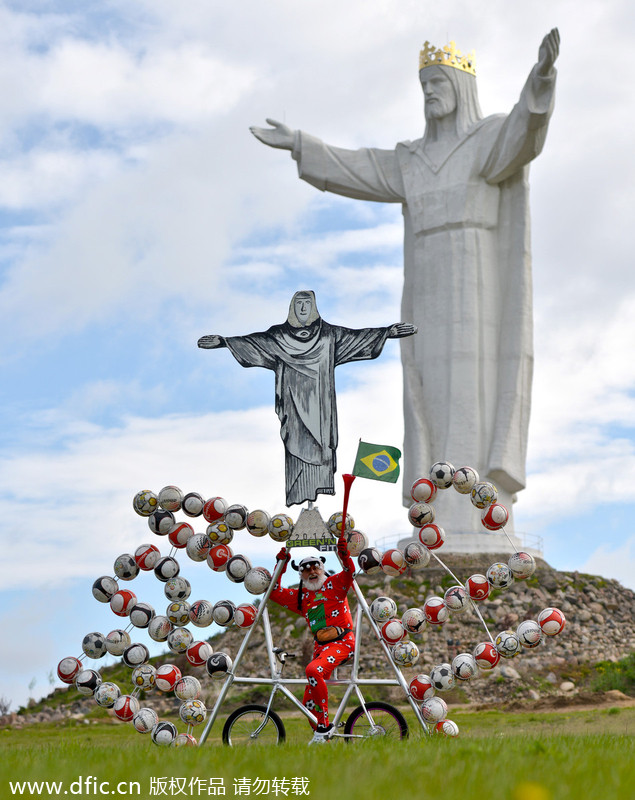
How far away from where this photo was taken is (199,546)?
8.61m

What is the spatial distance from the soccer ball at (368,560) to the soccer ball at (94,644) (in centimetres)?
243

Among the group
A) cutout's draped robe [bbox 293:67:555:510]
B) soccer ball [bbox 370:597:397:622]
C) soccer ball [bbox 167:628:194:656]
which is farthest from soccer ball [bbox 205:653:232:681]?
cutout's draped robe [bbox 293:67:555:510]

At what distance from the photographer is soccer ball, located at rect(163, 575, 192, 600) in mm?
8578

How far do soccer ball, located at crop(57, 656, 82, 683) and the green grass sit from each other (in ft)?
6.80

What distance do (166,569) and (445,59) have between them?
1292cm

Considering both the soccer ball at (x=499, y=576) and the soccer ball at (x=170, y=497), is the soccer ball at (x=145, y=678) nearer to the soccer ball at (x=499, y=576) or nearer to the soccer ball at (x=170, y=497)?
the soccer ball at (x=170, y=497)

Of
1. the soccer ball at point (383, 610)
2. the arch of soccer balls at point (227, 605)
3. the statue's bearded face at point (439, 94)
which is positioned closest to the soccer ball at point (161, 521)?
the arch of soccer balls at point (227, 605)

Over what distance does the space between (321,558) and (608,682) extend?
8.42 m

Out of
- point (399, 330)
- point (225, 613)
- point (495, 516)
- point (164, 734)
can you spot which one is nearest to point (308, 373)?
point (399, 330)

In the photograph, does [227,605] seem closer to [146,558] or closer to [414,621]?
[146,558]

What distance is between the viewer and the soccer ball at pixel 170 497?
869 cm

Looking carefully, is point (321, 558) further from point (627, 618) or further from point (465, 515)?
point (627, 618)

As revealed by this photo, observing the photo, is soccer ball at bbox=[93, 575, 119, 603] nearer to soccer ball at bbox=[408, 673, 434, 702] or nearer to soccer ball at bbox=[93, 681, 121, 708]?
soccer ball at bbox=[93, 681, 121, 708]

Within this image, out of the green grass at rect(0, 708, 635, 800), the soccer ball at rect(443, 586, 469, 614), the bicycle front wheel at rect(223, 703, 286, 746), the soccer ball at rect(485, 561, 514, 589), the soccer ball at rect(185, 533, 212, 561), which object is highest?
the soccer ball at rect(185, 533, 212, 561)
